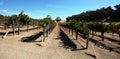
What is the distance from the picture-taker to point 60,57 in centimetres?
1656

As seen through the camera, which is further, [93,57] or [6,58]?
[93,57]

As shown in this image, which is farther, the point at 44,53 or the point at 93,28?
the point at 93,28

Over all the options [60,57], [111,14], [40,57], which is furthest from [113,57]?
[111,14]

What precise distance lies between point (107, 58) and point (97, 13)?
109 metres

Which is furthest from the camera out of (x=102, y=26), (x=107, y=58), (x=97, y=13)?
(x=97, y=13)

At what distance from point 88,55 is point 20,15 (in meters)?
39.3

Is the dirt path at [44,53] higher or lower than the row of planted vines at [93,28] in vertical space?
lower

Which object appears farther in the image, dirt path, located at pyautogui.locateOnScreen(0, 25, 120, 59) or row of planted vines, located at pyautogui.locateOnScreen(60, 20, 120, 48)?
row of planted vines, located at pyautogui.locateOnScreen(60, 20, 120, 48)

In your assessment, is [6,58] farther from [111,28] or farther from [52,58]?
[111,28]

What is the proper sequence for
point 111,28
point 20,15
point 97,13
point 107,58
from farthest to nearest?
point 97,13 < point 20,15 < point 111,28 < point 107,58

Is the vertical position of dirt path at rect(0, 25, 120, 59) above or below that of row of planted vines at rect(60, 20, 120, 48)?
below

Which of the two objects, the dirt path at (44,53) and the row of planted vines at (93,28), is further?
the row of planted vines at (93,28)

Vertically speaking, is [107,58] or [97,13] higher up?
[97,13]

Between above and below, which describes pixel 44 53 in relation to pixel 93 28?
below
